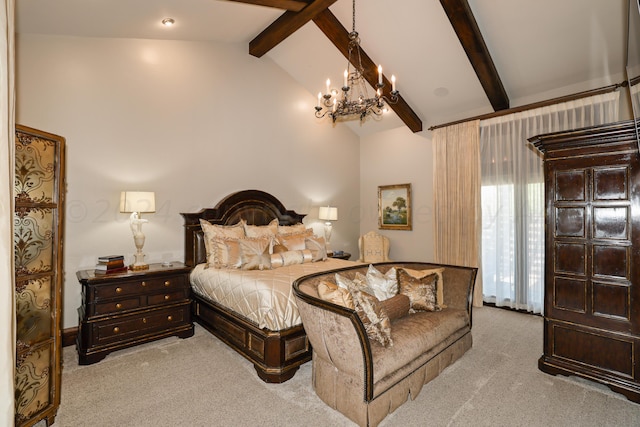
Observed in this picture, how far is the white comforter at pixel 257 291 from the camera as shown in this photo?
2771 millimetres

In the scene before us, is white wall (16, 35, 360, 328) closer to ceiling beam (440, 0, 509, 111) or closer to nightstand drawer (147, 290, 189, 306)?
nightstand drawer (147, 290, 189, 306)

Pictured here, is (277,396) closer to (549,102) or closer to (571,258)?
(571,258)

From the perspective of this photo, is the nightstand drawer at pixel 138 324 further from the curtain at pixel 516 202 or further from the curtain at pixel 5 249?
the curtain at pixel 516 202

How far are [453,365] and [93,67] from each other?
4939 mm

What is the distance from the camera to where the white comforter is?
2771 mm

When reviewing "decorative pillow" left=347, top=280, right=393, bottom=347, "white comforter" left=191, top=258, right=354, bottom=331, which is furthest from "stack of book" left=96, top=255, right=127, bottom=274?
"decorative pillow" left=347, top=280, right=393, bottom=347

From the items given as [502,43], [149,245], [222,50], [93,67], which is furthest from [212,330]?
[502,43]

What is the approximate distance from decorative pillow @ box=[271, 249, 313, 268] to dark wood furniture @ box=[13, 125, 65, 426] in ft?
6.81

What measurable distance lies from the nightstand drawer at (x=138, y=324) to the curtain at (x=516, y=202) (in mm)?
4367

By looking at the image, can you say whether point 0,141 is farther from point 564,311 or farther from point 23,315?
point 564,311

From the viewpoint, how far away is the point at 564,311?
2.78 metres

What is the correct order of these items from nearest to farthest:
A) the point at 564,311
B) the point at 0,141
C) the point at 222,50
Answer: the point at 0,141, the point at 564,311, the point at 222,50

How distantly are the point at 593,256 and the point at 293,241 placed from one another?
3057 millimetres

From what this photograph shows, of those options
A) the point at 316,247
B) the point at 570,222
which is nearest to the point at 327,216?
the point at 316,247
